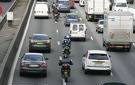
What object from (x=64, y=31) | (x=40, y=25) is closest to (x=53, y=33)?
(x=64, y=31)

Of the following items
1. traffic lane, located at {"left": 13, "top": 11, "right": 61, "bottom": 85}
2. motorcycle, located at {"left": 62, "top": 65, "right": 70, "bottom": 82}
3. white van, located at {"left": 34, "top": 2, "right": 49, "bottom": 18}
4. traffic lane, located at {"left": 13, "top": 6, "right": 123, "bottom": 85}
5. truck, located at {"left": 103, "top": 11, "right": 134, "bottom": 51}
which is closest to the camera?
motorcycle, located at {"left": 62, "top": 65, "right": 70, "bottom": 82}

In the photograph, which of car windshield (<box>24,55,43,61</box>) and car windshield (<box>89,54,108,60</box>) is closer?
car windshield (<box>24,55,43,61</box>)

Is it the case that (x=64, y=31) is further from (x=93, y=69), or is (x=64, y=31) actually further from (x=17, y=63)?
(x=93, y=69)

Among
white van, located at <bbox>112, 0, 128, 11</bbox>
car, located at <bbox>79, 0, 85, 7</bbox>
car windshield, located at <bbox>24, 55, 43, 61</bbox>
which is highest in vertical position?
car windshield, located at <bbox>24, 55, 43, 61</bbox>

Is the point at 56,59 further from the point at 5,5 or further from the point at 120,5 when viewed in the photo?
the point at 5,5

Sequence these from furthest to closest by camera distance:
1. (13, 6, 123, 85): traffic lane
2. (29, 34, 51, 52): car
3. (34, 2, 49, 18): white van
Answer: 1. (34, 2, 49, 18): white van
2. (29, 34, 51, 52): car
3. (13, 6, 123, 85): traffic lane

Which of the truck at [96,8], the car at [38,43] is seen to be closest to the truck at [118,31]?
the car at [38,43]

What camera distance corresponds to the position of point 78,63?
127 feet

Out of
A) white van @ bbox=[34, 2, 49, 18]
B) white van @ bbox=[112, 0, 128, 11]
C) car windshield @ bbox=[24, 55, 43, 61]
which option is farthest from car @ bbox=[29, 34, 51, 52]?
white van @ bbox=[112, 0, 128, 11]

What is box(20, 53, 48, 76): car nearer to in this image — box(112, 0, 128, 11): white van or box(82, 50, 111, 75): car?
box(82, 50, 111, 75): car

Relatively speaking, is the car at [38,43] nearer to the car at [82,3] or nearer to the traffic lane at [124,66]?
the traffic lane at [124,66]

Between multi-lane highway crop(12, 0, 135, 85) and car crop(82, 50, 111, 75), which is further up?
car crop(82, 50, 111, 75)

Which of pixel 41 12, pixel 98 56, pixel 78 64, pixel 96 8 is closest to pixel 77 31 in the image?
pixel 78 64

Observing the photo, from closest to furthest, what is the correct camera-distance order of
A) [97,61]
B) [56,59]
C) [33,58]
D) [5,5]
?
[33,58] < [97,61] < [56,59] < [5,5]
